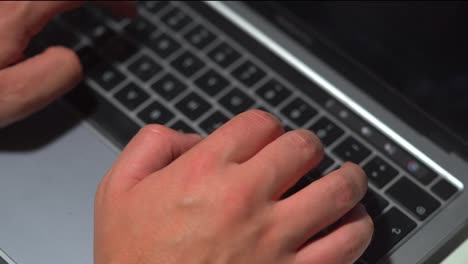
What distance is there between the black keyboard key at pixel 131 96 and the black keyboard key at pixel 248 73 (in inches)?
3.5

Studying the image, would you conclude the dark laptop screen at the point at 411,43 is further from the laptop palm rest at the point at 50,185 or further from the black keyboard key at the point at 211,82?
the laptop palm rest at the point at 50,185

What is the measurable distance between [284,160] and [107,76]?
0.79ft

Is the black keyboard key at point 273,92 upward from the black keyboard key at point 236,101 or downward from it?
upward

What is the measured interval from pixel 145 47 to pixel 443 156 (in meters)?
0.30

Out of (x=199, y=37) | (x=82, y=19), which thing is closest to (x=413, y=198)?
(x=199, y=37)

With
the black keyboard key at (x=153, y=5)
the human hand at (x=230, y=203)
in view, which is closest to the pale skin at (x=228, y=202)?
the human hand at (x=230, y=203)

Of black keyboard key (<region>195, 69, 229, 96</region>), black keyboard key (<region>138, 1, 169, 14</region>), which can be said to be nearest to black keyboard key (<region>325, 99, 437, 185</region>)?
black keyboard key (<region>195, 69, 229, 96</region>)

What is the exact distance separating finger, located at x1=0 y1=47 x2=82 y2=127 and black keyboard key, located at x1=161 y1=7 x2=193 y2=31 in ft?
0.40

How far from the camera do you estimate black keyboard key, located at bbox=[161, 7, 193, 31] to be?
0.71m

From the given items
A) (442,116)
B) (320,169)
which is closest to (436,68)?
(442,116)

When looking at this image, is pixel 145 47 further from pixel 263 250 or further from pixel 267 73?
pixel 263 250

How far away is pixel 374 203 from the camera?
60 cm

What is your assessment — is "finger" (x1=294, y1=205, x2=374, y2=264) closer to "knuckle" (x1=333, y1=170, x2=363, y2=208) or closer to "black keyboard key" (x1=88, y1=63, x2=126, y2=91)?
"knuckle" (x1=333, y1=170, x2=363, y2=208)

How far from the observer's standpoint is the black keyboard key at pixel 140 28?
71 centimetres
